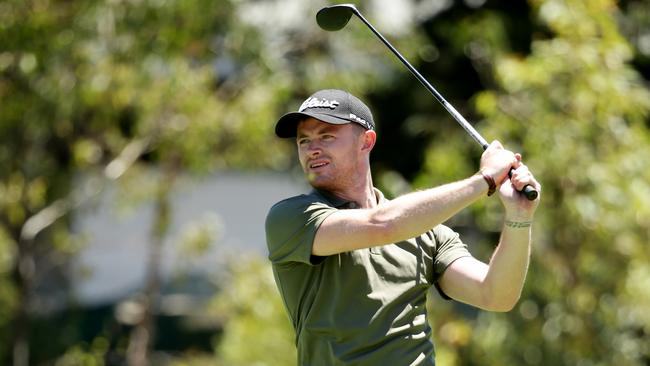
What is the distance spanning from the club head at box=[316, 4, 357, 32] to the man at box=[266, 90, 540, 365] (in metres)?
0.49

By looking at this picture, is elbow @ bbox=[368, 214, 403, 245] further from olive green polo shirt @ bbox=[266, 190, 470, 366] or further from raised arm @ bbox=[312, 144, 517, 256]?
olive green polo shirt @ bbox=[266, 190, 470, 366]

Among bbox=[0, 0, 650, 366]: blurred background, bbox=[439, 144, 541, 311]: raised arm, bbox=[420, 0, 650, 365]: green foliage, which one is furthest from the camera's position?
bbox=[0, 0, 650, 366]: blurred background

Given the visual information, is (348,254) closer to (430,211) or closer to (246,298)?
(430,211)

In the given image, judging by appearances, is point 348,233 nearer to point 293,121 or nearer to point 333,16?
point 293,121

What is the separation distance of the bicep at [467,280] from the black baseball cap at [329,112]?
1.62 feet

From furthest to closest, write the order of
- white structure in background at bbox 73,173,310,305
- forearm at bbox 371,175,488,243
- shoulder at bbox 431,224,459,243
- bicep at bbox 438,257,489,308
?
1. white structure in background at bbox 73,173,310,305
2. shoulder at bbox 431,224,459,243
3. bicep at bbox 438,257,489,308
4. forearm at bbox 371,175,488,243

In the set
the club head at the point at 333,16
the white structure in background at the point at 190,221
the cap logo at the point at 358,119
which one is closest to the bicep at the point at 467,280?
the cap logo at the point at 358,119

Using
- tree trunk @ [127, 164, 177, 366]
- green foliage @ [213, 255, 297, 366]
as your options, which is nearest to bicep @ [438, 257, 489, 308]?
green foliage @ [213, 255, 297, 366]

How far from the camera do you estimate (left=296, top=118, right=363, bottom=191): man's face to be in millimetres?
3297

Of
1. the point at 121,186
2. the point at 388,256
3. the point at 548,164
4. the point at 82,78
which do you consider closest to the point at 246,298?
the point at 121,186

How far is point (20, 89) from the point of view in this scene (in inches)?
293

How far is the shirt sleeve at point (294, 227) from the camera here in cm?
315

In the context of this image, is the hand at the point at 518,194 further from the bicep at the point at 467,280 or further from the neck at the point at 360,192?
the neck at the point at 360,192

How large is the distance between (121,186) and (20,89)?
121cm
